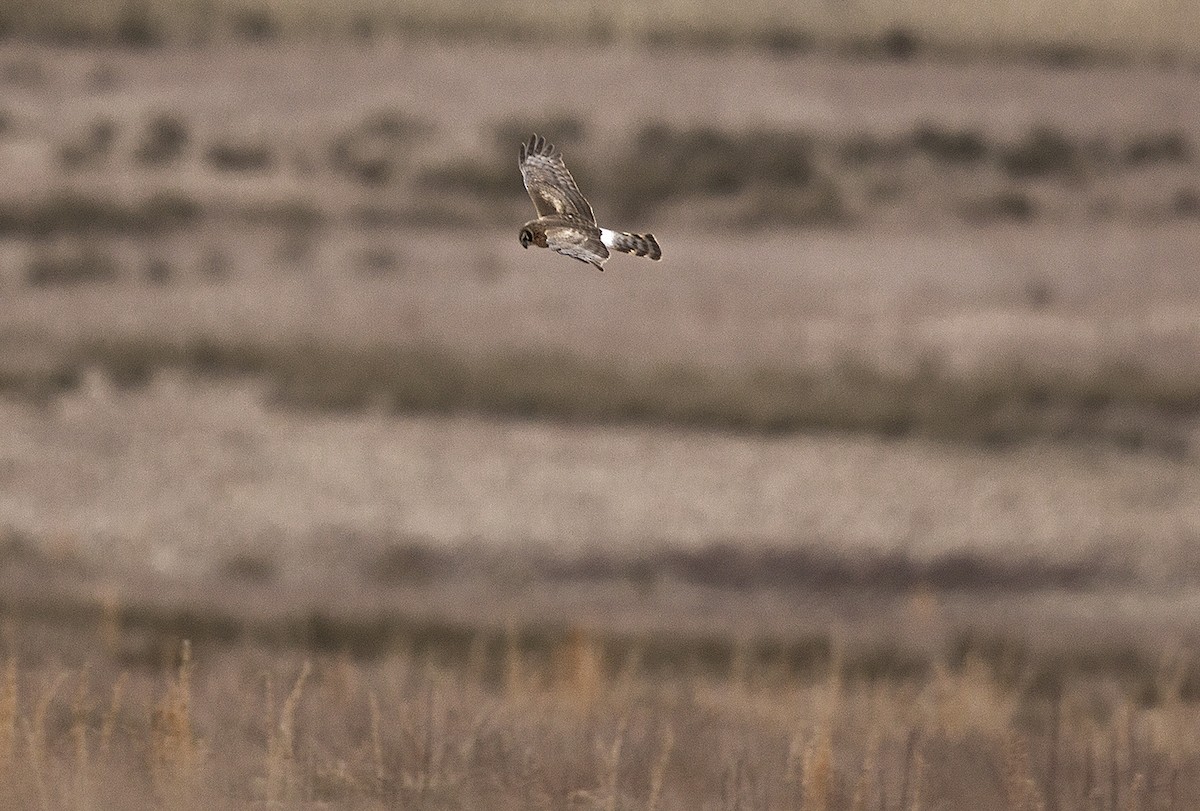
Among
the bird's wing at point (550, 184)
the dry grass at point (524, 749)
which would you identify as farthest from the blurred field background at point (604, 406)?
the bird's wing at point (550, 184)

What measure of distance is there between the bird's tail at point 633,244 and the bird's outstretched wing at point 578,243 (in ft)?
0.38

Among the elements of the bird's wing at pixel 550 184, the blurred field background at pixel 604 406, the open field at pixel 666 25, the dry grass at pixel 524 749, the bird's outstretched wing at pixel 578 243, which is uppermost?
the open field at pixel 666 25

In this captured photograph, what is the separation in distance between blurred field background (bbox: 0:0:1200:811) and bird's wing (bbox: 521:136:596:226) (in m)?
1.84

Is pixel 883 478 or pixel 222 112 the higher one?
pixel 222 112

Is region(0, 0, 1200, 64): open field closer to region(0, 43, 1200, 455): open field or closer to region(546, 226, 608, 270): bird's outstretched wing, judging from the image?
region(0, 43, 1200, 455): open field

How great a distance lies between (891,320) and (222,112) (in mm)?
8532

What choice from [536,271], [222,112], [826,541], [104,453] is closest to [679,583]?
[826,541]

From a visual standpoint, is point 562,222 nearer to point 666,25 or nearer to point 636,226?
point 636,226

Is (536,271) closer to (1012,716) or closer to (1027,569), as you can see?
(1027,569)

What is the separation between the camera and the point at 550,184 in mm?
7957

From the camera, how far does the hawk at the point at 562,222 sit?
6.89 metres

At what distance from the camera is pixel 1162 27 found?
28562 millimetres

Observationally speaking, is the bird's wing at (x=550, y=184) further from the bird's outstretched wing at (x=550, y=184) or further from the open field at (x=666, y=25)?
the open field at (x=666, y=25)

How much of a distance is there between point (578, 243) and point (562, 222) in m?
0.31
